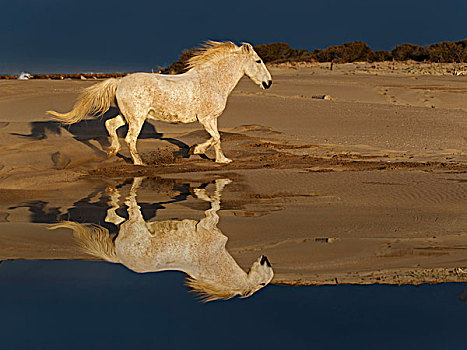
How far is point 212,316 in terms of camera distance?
4203mm

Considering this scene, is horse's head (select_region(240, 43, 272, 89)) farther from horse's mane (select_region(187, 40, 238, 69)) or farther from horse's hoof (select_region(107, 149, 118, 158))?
horse's hoof (select_region(107, 149, 118, 158))

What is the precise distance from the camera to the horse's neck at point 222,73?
10.9m

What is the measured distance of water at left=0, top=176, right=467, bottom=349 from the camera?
12.4ft

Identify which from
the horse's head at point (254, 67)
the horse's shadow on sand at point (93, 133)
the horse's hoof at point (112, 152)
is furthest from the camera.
→ the horse's shadow on sand at point (93, 133)

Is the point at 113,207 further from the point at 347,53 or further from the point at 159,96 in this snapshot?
the point at 347,53

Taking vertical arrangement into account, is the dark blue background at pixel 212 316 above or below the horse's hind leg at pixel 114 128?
below

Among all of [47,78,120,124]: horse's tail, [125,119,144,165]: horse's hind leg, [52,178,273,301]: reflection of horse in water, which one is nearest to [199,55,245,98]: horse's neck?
[125,119,144,165]: horse's hind leg

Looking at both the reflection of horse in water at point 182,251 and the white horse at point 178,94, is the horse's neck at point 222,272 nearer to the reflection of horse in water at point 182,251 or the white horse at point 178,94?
the reflection of horse in water at point 182,251

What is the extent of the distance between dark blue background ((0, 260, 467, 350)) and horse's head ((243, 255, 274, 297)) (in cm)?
10

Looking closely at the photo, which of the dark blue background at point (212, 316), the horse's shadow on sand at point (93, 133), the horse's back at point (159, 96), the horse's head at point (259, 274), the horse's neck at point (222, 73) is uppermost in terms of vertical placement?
the horse's neck at point (222, 73)

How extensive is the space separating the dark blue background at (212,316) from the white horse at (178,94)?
19.1 feet

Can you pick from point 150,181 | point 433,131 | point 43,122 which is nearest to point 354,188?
point 150,181

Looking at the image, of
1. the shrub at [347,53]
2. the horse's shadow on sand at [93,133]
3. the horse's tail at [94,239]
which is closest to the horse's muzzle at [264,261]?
the horse's tail at [94,239]

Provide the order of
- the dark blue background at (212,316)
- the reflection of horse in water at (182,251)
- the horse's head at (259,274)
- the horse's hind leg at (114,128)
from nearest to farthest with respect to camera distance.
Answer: the dark blue background at (212,316), the horse's head at (259,274), the reflection of horse in water at (182,251), the horse's hind leg at (114,128)
